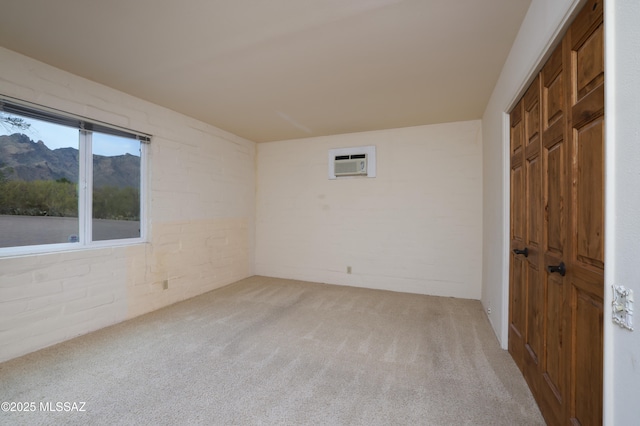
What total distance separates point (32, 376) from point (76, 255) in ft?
3.38

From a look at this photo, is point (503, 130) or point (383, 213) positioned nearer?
point (503, 130)

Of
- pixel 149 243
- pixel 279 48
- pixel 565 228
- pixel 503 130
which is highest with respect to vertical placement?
pixel 279 48

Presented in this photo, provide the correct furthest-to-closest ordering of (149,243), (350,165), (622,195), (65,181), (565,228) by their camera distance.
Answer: (350,165), (149,243), (65,181), (565,228), (622,195)

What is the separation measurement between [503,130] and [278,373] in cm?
287

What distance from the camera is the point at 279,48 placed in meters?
2.13

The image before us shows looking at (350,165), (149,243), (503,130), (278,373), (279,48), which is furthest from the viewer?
(350,165)

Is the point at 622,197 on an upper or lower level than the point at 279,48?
lower

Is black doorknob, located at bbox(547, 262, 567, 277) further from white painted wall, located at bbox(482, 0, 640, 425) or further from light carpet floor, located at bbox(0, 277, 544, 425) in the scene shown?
light carpet floor, located at bbox(0, 277, 544, 425)

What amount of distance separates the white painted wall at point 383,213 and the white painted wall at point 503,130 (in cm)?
35

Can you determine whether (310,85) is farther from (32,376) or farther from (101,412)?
(32,376)

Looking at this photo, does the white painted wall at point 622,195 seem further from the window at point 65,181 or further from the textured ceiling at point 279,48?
the window at point 65,181

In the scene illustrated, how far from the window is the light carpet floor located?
1011 millimetres

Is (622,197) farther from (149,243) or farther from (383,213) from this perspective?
(149,243)

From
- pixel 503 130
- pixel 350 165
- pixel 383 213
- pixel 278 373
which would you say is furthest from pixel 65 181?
pixel 503 130
